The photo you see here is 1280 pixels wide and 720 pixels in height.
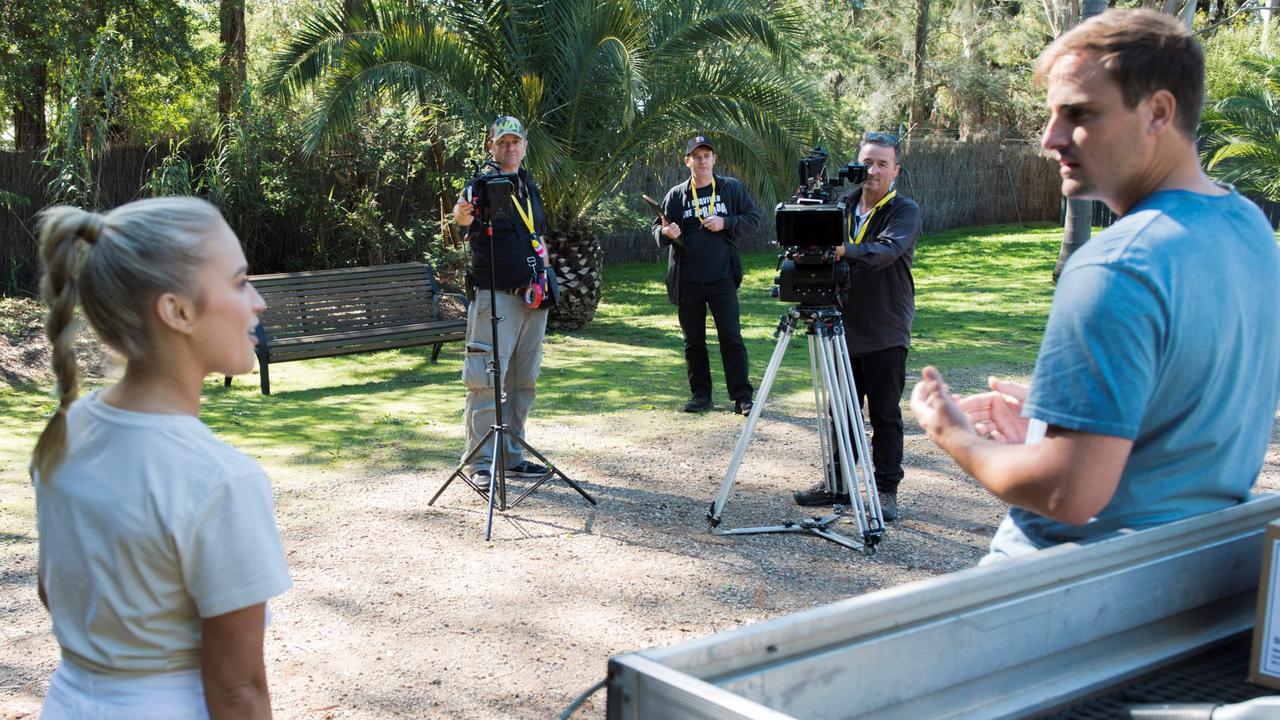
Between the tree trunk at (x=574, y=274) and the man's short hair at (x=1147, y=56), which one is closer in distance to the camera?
the man's short hair at (x=1147, y=56)

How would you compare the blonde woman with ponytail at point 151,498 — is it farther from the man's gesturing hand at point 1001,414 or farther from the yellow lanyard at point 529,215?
the yellow lanyard at point 529,215

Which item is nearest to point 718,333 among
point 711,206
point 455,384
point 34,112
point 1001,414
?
point 711,206

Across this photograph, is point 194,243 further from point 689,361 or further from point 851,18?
point 851,18

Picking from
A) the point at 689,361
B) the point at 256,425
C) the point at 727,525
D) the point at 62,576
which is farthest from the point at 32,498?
the point at 62,576

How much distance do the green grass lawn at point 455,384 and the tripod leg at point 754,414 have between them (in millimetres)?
2434

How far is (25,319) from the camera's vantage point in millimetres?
13242

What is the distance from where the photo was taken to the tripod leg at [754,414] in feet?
19.7

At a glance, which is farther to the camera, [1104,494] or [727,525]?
[727,525]

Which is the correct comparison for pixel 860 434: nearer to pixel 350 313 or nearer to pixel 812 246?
pixel 812 246

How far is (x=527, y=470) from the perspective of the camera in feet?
24.9

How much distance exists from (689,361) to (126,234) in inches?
310

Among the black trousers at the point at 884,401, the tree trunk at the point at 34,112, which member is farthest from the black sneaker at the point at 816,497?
the tree trunk at the point at 34,112

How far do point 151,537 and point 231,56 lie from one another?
18977 mm

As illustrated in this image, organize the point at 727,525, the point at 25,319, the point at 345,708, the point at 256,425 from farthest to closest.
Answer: the point at 25,319, the point at 256,425, the point at 727,525, the point at 345,708
